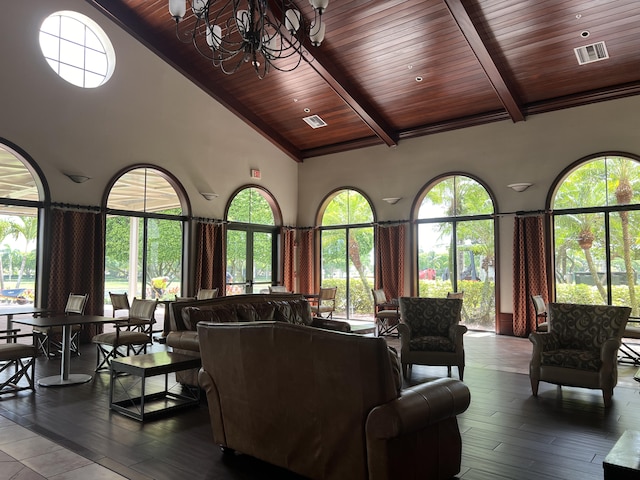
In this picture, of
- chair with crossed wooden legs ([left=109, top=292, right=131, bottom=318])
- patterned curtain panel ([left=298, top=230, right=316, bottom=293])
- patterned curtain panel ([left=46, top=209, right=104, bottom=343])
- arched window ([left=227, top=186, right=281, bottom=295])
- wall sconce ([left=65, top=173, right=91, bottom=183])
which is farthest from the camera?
patterned curtain panel ([left=298, top=230, right=316, bottom=293])

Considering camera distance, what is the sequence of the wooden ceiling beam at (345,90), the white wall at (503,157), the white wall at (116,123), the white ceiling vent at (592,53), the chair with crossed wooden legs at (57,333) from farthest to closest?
the white wall at (503,157)
the wooden ceiling beam at (345,90)
the white wall at (116,123)
the white ceiling vent at (592,53)
the chair with crossed wooden legs at (57,333)

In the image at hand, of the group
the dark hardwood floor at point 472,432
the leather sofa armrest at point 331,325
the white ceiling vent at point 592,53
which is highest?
the white ceiling vent at point 592,53

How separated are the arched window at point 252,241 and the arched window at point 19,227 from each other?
3.74m

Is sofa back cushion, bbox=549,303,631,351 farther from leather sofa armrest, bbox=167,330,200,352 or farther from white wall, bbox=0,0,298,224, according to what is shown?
white wall, bbox=0,0,298,224

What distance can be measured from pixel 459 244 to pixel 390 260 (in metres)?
1.44

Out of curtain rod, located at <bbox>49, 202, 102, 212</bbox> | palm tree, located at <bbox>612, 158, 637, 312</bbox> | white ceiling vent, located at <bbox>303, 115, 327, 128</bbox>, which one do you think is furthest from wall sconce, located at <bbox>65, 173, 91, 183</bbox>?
palm tree, located at <bbox>612, 158, 637, 312</bbox>

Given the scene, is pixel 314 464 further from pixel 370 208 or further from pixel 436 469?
pixel 370 208

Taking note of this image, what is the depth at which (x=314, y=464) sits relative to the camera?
2.74 meters

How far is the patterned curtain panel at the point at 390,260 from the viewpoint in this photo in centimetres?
1002

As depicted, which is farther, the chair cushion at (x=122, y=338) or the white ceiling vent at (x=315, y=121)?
the white ceiling vent at (x=315, y=121)

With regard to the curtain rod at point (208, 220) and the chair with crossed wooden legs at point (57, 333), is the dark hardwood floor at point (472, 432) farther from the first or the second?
the curtain rod at point (208, 220)

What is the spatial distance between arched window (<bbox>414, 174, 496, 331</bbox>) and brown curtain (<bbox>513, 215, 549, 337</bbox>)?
0.56 m

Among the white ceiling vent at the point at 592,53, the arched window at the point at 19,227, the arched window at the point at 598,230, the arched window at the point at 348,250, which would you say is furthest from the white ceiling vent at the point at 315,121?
the arched window at the point at 19,227

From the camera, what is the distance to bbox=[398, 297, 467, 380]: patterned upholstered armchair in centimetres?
541
